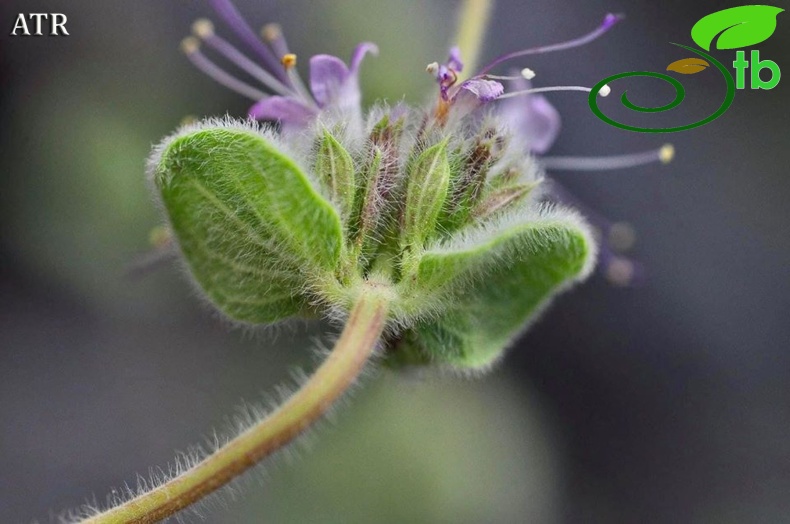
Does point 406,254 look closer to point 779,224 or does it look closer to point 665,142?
point 665,142

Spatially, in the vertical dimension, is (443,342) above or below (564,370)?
above

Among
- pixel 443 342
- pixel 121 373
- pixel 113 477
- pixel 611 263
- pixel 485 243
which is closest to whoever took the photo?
pixel 485 243

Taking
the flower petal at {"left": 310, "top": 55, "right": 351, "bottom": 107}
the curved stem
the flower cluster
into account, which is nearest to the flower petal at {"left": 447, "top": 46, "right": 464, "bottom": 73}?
the flower cluster

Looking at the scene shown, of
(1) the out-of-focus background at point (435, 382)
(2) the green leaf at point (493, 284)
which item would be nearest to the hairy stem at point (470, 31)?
(2) the green leaf at point (493, 284)

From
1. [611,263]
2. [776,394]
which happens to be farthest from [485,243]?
A: [776,394]

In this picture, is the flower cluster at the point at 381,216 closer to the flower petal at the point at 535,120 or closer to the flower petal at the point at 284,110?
the flower petal at the point at 284,110

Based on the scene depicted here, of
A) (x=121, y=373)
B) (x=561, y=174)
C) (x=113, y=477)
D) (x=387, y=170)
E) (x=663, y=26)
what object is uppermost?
(x=663, y=26)
